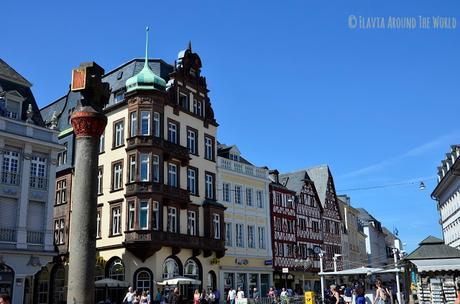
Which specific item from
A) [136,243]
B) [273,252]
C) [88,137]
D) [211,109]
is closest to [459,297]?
[88,137]

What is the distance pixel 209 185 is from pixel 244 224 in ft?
19.8

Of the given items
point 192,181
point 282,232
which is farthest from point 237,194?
point 282,232

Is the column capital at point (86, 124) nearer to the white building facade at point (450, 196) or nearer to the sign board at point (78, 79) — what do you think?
the sign board at point (78, 79)

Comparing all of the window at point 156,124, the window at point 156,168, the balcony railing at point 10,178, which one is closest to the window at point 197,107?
the window at point 156,124

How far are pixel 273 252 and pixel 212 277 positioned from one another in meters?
9.82

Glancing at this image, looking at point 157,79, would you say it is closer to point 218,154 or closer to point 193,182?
point 193,182

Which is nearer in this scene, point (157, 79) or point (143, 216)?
point (143, 216)

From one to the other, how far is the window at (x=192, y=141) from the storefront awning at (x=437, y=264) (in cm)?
2432

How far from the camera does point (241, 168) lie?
158 ft

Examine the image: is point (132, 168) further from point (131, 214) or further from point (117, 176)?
point (131, 214)

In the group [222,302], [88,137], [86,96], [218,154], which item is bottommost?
[222,302]

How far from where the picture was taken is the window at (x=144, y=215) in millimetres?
→ 35888

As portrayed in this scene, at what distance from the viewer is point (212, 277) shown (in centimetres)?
4212

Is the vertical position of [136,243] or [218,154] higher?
Result: [218,154]
